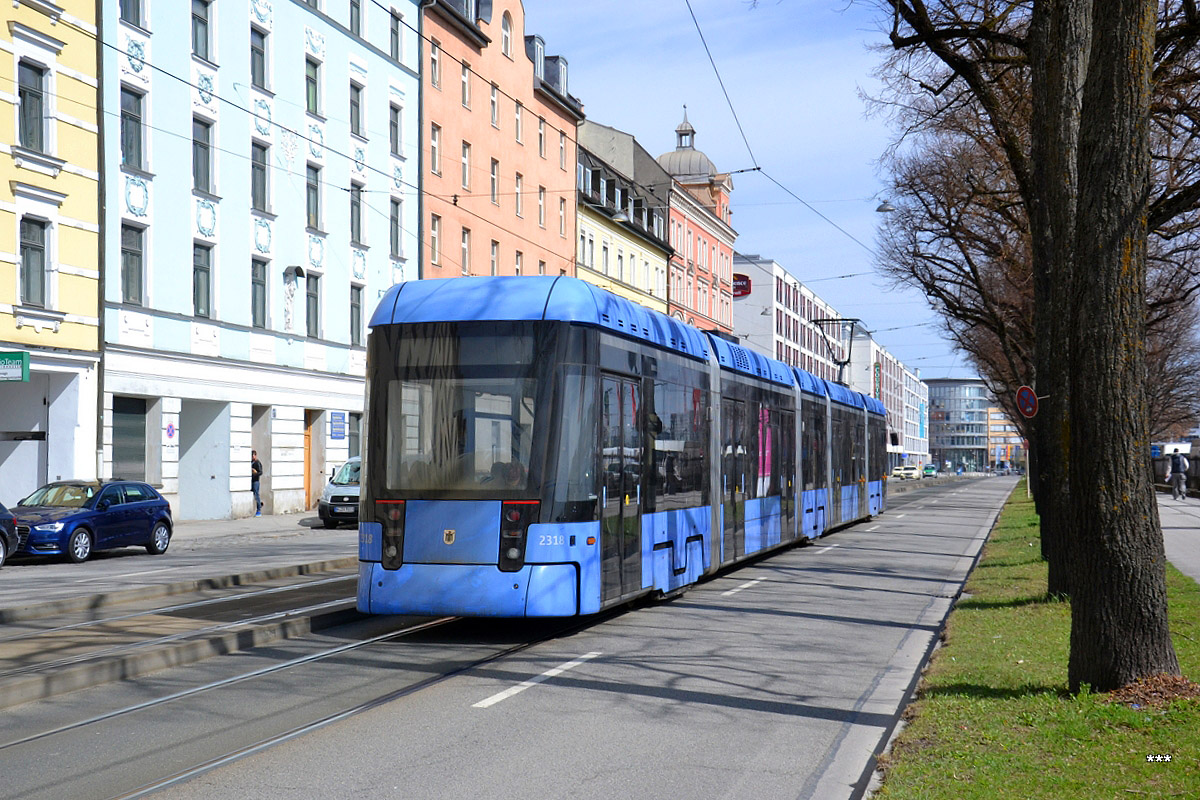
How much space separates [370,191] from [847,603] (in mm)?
28684

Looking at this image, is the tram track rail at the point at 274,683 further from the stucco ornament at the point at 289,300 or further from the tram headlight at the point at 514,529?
the stucco ornament at the point at 289,300

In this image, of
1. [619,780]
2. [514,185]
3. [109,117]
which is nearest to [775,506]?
[619,780]

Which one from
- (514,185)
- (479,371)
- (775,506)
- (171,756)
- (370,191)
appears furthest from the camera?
(514,185)

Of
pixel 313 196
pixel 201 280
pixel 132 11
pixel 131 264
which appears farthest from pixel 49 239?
pixel 313 196

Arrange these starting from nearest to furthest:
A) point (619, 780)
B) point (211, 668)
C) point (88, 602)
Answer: point (619, 780) → point (211, 668) → point (88, 602)

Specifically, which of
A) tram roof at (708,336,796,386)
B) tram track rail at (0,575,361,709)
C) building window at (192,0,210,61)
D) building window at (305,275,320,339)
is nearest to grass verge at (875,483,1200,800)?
tram track rail at (0,575,361,709)

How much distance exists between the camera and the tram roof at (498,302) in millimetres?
11914

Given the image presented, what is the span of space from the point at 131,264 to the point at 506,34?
81.6ft

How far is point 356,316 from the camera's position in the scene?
4047 cm

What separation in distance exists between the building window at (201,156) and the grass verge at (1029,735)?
83.4ft

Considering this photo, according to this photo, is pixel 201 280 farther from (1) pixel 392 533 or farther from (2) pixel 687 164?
(2) pixel 687 164

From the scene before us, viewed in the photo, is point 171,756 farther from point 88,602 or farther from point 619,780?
point 88,602

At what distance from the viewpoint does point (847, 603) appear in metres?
15.6

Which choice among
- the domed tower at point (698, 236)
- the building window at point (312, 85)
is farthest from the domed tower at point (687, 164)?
the building window at point (312, 85)
